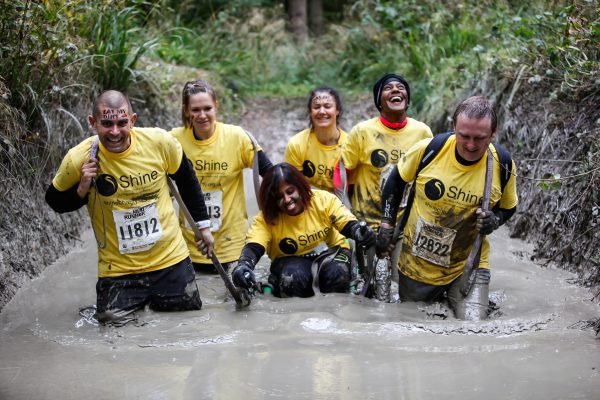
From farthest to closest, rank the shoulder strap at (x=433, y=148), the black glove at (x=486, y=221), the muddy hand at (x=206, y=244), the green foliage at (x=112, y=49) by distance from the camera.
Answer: the green foliage at (x=112, y=49)
the muddy hand at (x=206, y=244)
the shoulder strap at (x=433, y=148)
the black glove at (x=486, y=221)

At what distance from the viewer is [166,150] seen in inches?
221

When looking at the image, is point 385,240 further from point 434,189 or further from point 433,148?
point 433,148

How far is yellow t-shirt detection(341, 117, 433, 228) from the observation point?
6.53m

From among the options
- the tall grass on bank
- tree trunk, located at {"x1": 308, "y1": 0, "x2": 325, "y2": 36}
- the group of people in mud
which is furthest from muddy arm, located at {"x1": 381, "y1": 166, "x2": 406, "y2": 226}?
tree trunk, located at {"x1": 308, "y1": 0, "x2": 325, "y2": 36}

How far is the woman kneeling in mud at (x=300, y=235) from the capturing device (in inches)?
234

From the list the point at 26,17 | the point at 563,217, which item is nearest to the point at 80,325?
the point at 26,17

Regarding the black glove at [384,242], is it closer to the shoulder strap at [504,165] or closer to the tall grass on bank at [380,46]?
the shoulder strap at [504,165]

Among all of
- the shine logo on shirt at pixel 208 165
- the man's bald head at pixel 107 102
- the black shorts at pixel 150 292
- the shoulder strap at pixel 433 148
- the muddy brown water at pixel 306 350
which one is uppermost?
the man's bald head at pixel 107 102

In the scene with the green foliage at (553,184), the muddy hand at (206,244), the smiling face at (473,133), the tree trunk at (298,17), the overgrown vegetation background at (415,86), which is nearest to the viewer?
the smiling face at (473,133)

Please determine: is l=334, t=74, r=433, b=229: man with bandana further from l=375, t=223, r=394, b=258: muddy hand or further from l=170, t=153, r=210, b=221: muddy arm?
l=170, t=153, r=210, b=221: muddy arm

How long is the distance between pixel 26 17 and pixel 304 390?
423 centimetres

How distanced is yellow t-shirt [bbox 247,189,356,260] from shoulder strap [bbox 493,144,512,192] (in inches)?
47.7

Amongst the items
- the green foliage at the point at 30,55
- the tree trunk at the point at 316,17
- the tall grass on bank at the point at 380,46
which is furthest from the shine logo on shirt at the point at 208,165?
the tree trunk at the point at 316,17

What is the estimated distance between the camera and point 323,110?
6773 mm
